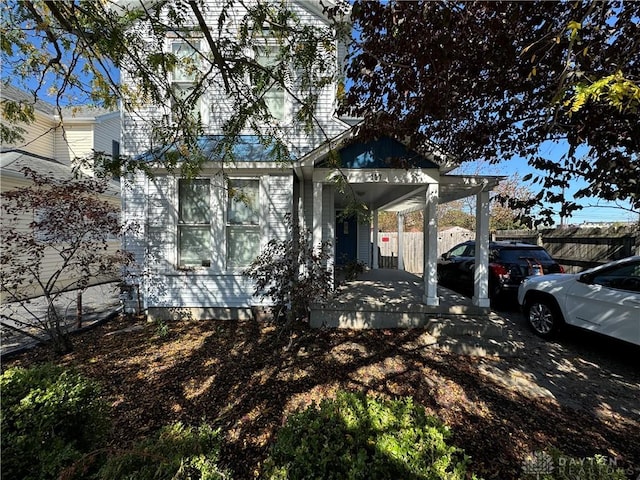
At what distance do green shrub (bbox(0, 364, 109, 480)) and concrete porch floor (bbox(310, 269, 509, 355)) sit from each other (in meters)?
3.63

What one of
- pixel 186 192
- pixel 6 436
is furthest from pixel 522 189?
pixel 6 436

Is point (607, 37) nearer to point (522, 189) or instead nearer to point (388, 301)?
point (388, 301)

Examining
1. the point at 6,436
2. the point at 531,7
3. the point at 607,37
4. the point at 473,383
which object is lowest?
the point at 473,383

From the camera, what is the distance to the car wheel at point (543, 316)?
17.2 feet

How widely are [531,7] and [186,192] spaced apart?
20.9 feet

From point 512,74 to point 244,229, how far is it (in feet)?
17.5

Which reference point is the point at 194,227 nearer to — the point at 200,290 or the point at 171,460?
the point at 200,290

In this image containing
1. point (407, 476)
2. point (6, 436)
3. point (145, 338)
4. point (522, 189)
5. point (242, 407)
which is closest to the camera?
point (407, 476)

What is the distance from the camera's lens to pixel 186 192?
20.9ft

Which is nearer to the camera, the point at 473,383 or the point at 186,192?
the point at 473,383

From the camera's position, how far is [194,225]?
20.8ft

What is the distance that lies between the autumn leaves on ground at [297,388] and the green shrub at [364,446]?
1146mm

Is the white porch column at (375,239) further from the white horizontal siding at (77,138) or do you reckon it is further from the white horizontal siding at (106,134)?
the white horizontal siding at (77,138)

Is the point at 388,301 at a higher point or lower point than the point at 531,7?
lower
